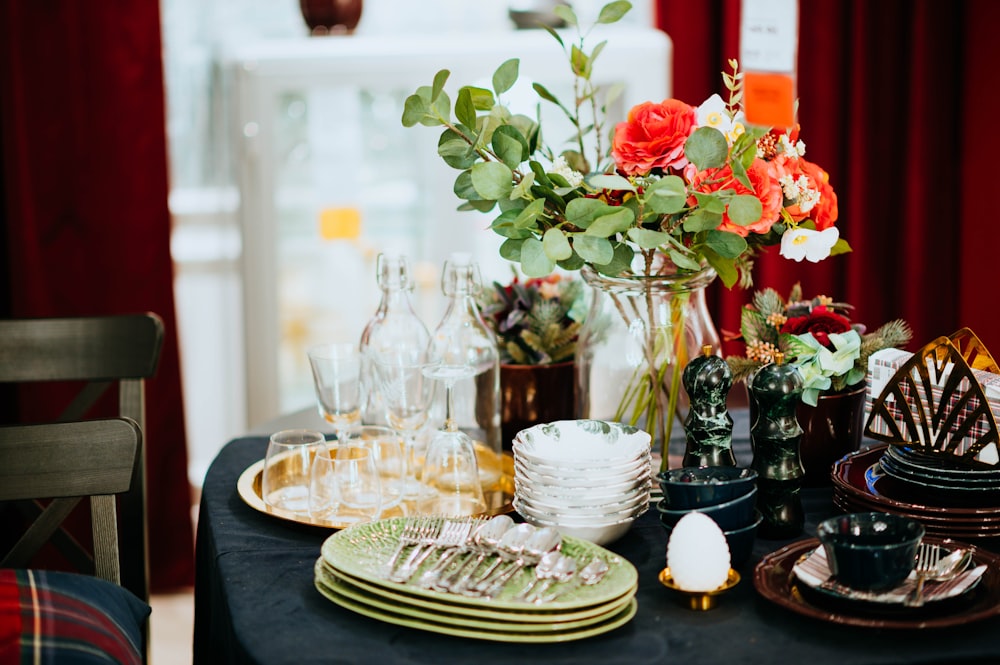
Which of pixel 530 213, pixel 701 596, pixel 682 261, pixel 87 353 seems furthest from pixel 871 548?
pixel 87 353

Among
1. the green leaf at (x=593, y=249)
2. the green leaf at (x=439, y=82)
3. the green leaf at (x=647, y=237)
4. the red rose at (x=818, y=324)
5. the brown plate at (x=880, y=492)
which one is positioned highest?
the green leaf at (x=439, y=82)

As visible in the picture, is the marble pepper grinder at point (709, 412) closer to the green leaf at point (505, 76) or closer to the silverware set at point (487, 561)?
the silverware set at point (487, 561)

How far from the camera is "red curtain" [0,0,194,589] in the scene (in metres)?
2.91

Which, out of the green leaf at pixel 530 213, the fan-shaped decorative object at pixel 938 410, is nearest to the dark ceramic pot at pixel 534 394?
the green leaf at pixel 530 213

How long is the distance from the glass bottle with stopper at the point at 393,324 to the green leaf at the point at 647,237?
403 mm

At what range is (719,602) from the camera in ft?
3.52

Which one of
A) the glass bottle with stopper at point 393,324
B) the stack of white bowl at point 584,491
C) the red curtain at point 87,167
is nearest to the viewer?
the stack of white bowl at point 584,491

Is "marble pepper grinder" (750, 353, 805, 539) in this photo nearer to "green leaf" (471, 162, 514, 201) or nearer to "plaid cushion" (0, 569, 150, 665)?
"green leaf" (471, 162, 514, 201)

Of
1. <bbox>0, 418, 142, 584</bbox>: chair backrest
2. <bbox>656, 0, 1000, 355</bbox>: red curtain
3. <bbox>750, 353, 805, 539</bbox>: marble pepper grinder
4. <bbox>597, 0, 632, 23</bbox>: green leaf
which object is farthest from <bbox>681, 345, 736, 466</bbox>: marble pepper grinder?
<bbox>656, 0, 1000, 355</bbox>: red curtain

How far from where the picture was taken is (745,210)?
1.22 m

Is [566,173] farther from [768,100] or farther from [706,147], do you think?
[768,100]

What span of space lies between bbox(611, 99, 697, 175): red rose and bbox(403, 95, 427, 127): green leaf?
0.25m

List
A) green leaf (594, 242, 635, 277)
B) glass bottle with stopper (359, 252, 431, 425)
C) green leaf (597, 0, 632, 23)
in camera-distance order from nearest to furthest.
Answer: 1. green leaf (594, 242, 635, 277)
2. green leaf (597, 0, 632, 23)
3. glass bottle with stopper (359, 252, 431, 425)

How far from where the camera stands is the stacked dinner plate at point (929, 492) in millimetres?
1193
